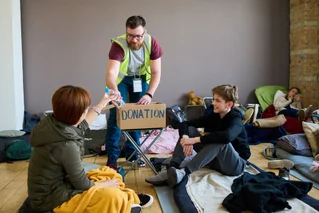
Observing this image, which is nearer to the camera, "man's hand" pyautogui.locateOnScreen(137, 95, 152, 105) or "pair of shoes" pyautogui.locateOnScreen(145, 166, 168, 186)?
"pair of shoes" pyautogui.locateOnScreen(145, 166, 168, 186)

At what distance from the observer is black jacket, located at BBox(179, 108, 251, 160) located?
239cm

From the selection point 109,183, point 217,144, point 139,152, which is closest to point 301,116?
point 217,144

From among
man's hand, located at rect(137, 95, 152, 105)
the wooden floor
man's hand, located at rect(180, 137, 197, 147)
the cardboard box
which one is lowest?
the wooden floor

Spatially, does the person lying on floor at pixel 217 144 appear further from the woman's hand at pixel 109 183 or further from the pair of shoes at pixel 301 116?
the pair of shoes at pixel 301 116

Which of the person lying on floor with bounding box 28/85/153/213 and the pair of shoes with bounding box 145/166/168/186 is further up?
the person lying on floor with bounding box 28/85/153/213

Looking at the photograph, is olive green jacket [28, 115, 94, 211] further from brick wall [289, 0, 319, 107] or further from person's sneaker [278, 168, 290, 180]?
brick wall [289, 0, 319, 107]

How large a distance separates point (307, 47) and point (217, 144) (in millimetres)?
3491

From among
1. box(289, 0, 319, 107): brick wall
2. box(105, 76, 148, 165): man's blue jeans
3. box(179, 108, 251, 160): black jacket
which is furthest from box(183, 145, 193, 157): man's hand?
box(289, 0, 319, 107): brick wall

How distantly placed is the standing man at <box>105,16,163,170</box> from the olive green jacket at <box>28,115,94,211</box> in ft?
3.36

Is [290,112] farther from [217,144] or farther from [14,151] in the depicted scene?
[14,151]

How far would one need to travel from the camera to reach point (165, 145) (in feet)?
12.8

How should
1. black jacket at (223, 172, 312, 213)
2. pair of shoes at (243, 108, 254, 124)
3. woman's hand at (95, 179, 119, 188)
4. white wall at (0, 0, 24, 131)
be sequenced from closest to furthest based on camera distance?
woman's hand at (95, 179, 119, 188) → black jacket at (223, 172, 312, 213) → pair of shoes at (243, 108, 254, 124) → white wall at (0, 0, 24, 131)

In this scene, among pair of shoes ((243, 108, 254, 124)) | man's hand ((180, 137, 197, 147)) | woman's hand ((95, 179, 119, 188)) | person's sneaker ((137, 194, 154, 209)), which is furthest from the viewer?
pair of shoes ((243, 108, 254, 124))

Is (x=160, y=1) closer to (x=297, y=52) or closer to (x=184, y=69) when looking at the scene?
(x=184, y=69)
